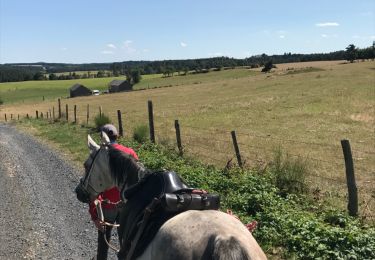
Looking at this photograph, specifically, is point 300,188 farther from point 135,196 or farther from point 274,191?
point 135,196

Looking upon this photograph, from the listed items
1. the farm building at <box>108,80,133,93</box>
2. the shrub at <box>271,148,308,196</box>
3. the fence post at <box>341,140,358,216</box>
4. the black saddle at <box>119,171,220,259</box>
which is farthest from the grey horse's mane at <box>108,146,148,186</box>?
the farm building at <box>108,80,133,93</box>

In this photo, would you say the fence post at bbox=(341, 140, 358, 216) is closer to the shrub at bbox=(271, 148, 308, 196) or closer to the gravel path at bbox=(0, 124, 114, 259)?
the shrub at bbox=(271, 148, 308, 196)

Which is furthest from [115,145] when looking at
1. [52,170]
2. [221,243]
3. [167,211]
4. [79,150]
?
[79,150]

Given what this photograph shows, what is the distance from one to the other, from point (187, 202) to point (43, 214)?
617cm

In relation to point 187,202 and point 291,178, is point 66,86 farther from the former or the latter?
point 187,202

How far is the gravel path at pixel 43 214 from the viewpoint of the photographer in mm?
6547

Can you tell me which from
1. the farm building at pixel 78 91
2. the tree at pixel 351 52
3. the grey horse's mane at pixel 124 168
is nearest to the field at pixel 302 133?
the grey horse's mane at pixel 124 168

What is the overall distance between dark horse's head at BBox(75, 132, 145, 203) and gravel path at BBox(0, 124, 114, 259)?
8.18 feet

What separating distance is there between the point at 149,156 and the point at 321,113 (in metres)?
20.0

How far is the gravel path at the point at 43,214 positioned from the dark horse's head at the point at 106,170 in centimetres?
249

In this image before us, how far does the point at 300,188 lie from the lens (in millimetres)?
8141

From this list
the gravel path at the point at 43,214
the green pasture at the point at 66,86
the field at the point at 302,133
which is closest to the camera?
the gravel path at the point at 43,214

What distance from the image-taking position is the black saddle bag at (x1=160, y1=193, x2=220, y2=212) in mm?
2859

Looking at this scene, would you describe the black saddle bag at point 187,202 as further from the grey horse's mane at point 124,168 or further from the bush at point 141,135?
the bush at point 141,135
